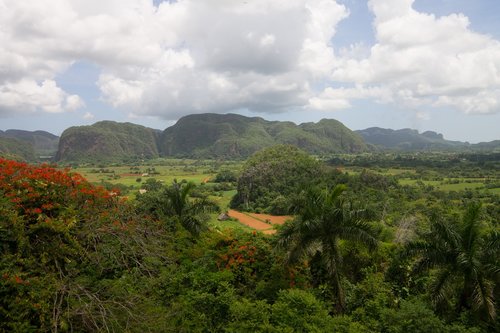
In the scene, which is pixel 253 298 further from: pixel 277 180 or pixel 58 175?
pixel 277 180

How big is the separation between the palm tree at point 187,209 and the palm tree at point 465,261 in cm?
1057

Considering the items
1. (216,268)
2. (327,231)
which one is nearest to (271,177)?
(216,268)

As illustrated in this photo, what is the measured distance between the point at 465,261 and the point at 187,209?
1275 centimetres

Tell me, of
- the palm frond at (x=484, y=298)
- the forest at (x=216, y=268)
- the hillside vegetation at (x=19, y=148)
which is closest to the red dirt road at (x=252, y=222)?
the forest at (x=216, y=268)

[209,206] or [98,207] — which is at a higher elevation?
[98,207]

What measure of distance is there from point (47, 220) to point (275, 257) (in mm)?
8706

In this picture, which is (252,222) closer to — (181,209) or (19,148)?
(181,209)

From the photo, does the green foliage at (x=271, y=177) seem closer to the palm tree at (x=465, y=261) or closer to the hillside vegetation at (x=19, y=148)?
the palm tree at (x=465, y=261)

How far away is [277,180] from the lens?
67312mm

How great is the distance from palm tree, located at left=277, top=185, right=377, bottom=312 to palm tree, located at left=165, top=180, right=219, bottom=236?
23.1ft

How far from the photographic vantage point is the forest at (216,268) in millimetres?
6206

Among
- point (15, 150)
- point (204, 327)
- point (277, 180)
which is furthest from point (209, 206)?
point (15, 150)

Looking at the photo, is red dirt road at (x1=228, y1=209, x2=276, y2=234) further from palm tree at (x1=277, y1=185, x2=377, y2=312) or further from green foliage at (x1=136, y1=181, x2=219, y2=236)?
palm tree at (x1=277, y1=185, x2=377, y2=312)

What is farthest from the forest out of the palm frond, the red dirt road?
the red dirt road
